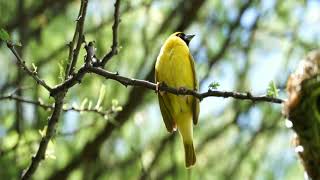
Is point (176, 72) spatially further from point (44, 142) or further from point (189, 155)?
point (44, 142)

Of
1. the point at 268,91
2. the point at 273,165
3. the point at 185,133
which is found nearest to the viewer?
the point at 268,91

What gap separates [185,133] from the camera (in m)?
4.16

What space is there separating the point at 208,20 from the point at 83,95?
51.5 inches

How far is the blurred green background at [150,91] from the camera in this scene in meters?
5.07

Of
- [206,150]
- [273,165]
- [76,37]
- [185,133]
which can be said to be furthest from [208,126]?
[76,37]

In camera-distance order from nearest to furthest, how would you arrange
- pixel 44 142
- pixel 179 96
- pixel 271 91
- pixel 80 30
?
pixel 271 91 < pixel 80 30 < pixel 44 142 < pixel 179 96

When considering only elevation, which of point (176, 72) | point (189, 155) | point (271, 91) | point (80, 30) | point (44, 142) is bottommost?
point (271, 91)

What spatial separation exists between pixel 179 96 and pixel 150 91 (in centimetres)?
140

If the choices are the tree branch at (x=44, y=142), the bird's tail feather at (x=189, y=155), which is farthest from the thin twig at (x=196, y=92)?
the bird's tail feather at (x=189, y=155)

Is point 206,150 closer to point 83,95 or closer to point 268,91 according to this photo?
point 83,95

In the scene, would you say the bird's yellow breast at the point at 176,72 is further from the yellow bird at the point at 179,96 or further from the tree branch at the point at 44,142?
the tree branch at the point at 44,142

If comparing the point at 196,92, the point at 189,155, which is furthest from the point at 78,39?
the point at 189,155

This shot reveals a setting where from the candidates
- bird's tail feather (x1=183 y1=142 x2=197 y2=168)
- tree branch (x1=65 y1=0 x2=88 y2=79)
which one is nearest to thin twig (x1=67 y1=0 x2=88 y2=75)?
tree branch (x1=65 y1=0 x2=88 y2=79)

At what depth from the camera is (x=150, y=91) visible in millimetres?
5426
